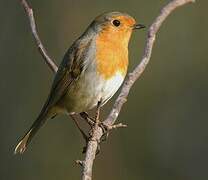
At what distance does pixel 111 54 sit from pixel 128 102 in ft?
8.39

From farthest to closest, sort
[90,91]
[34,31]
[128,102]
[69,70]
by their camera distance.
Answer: [128,102]
[69,70]
[90,91]
[34,31]

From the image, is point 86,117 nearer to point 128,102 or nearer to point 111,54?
point 111,54

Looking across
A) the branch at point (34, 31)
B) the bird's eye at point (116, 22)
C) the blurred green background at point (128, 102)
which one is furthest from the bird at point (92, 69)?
the blurred green background at point (128, 102)

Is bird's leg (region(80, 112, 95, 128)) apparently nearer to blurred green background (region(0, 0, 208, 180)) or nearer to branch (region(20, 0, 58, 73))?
branch (region(20, 0, 58, 73))

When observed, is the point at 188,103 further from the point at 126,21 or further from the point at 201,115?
the point at 126,21

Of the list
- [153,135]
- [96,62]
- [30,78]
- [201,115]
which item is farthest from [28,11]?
[201,115]

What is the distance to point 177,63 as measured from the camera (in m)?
9.46

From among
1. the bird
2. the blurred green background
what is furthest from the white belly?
the blurred green background

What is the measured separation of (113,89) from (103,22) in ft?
2.18

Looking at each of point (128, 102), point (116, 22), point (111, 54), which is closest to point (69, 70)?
point (111, 54)

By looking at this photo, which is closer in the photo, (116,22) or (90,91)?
(90,91)

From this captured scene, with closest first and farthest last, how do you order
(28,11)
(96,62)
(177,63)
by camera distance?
(28,11) → (96,62) → (177,63)

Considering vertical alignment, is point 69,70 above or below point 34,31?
below

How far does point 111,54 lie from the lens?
664cm
